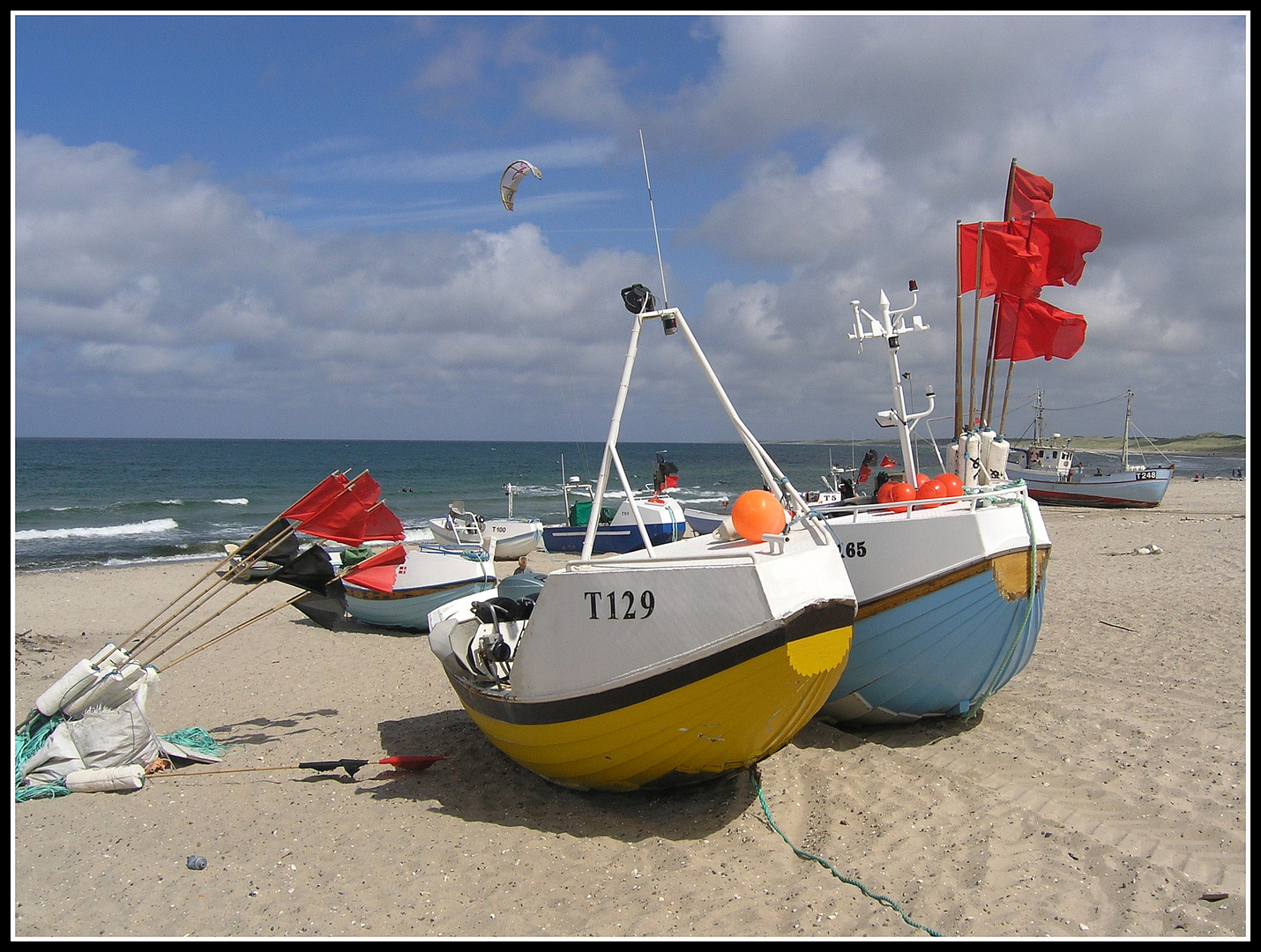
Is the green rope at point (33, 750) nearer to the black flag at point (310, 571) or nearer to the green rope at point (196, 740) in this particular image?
the green rope at point (196, 740)

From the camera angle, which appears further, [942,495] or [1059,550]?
[1059,550]

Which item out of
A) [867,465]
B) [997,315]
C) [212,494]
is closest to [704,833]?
[997,315]

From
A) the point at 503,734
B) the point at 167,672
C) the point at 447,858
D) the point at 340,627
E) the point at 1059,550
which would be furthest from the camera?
the point at 1059,550

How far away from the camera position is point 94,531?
34.6 meters

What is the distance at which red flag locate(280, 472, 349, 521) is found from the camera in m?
7.63

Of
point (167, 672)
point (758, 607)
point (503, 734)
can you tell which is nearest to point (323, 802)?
point (503, 734)

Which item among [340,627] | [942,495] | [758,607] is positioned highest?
[942,495]

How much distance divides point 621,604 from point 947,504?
408cm

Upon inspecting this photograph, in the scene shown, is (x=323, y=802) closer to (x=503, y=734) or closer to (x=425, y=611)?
(x=503, y=734)

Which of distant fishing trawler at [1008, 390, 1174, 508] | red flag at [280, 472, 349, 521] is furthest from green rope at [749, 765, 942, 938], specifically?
distant fishing trawler at [1008, 390, 1174, 508]

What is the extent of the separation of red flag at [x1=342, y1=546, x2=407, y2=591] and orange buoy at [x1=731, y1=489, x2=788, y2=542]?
3.99 metres

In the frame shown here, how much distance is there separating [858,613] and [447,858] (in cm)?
396

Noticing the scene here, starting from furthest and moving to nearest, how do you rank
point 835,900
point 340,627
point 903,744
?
point 340,627, point 903,744, point 835,900

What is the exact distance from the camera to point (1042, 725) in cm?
764
